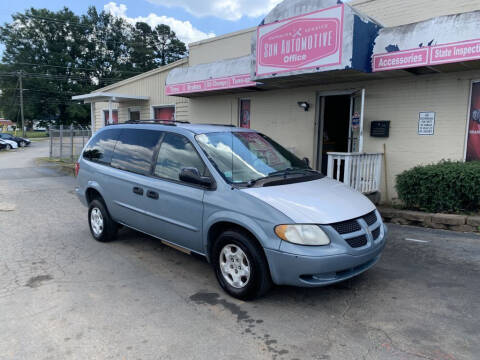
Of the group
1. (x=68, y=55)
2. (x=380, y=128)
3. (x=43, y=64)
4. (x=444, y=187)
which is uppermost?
(x=68, y=55)

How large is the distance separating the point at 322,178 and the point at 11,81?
5914 centimetres

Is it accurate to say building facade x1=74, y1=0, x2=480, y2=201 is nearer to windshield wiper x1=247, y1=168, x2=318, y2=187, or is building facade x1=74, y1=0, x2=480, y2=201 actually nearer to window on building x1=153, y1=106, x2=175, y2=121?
windshield wiper x1=247, y1=168, x2=318, y2=187

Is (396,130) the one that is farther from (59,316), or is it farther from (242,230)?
(59,316)

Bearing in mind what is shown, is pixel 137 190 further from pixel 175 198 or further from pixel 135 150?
pixel 175 198

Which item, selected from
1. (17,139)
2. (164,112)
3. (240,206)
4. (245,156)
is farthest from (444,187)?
(17,139)

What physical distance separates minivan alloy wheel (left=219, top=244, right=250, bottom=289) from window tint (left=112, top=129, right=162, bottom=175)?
1635 mm

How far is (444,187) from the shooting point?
20.8ft

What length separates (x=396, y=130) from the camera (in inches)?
312

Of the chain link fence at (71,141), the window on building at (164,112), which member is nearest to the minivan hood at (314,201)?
the window on building at (164,112)

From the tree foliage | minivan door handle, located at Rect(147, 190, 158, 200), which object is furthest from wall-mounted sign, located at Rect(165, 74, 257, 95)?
the tree foliage

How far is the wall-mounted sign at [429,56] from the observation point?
19.3ft

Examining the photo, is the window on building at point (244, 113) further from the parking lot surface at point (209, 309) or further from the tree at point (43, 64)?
the tree at point (43, 64)

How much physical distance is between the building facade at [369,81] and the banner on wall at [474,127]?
0.02 meters

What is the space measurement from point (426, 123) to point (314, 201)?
523 cm
